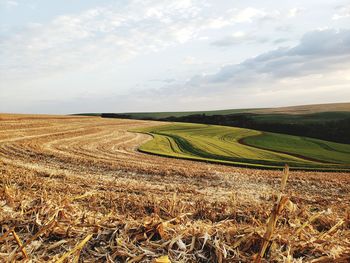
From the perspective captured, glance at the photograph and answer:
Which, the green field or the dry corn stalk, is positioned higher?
the dry corn stalk

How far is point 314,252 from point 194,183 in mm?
14188

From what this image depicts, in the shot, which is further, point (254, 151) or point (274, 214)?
point (254, 151)

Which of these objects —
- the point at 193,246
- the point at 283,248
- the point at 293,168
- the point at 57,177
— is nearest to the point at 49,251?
the point at 193,246

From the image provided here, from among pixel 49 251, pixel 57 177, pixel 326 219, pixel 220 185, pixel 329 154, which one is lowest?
pixel 329 154

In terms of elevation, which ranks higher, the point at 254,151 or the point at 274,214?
the point at 274,214

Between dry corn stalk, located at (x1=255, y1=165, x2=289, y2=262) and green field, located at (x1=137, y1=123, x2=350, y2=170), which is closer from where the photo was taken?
dry corn stalk, located at (x1=255, y1=165, x2=289, y2=262)

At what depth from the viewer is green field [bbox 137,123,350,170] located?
1244 inches

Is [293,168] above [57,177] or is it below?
below

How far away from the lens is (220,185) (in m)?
16.5

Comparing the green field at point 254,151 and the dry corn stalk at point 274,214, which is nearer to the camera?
the dry corn stalk at point 274,214

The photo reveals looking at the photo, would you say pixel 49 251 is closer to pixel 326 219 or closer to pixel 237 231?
pixel 237 231

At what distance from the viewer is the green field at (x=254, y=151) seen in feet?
104

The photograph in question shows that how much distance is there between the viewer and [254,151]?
4344cm

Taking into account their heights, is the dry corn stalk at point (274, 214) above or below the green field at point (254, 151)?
above
